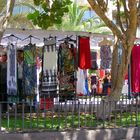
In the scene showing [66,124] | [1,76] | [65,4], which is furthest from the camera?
[1,76]

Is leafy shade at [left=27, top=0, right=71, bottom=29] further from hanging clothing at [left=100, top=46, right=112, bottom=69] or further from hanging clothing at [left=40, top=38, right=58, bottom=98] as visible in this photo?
hanging clothing at [left=100, top=46, right=112, bottom=69]

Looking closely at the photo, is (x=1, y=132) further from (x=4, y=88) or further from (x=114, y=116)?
(x=4, y=88)

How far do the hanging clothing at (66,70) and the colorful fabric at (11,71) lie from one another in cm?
111

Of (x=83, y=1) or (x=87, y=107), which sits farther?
(x=83, y=1)

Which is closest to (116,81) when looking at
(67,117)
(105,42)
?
(67,117)

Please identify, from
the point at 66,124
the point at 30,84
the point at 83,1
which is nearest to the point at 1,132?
the point at 66,124

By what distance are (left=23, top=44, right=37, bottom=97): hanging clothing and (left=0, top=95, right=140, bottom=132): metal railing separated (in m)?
1.30

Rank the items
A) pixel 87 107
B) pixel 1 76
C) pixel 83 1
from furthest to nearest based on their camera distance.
Result: pixel 83 1 → pixel 1 76 → pixel 87 107

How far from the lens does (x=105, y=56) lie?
39.5 feet

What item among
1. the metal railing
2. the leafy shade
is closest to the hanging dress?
the leafy shade

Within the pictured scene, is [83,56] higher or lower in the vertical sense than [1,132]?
higher

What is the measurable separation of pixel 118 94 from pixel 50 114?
66.8 inches

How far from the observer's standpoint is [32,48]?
1102 centimetres

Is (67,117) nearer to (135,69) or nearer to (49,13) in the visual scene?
(49,13)
